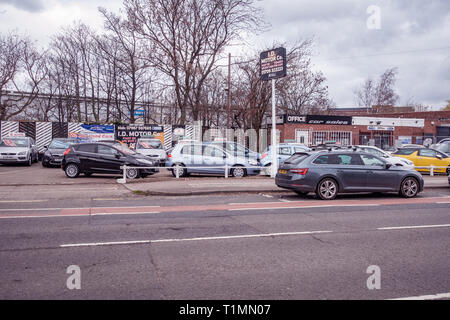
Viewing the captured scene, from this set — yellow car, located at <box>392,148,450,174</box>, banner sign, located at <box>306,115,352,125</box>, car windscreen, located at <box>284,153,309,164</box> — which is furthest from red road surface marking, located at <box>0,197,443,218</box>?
banner sign, located at <box>306,115,352,125</box>

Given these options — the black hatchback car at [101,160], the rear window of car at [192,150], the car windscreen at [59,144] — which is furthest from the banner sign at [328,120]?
the black hatchback car at [101,160]

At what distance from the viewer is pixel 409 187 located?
12.7m

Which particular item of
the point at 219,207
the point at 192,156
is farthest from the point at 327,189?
the point at 192,156

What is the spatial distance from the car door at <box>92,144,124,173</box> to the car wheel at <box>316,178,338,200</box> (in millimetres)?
9195

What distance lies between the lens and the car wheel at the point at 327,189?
39.1 ft

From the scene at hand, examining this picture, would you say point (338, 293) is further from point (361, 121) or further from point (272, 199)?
point (361, 121)

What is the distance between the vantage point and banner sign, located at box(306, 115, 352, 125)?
1373 inches

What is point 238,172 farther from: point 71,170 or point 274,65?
point 71,170

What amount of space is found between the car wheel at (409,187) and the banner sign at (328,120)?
2229cm

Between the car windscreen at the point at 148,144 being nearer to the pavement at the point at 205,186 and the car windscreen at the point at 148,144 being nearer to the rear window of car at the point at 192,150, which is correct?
the rear window of car at the point at 192,150

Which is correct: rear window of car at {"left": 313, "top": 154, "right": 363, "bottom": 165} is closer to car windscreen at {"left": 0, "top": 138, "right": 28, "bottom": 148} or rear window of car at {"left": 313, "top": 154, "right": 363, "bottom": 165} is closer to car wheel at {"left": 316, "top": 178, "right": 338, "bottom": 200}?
car wheel at {"left": 316, "top": 178, "right": 338, "bottom": 200}

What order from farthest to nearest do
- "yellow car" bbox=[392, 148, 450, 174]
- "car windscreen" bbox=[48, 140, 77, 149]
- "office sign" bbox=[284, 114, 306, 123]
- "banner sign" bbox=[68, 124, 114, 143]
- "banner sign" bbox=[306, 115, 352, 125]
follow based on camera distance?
"banner sign" bbox=[306, 115, 352, 125], "office sign" bbox=[284, 114, 306, 123], "banner sign" bbox=[68, 124, 114, 143], "car windscreen" bbox=[48, 140, 77, 149], "yellow car" bbox=[392, 148, 450, 174]

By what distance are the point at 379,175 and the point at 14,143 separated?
71.8ft
